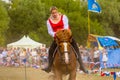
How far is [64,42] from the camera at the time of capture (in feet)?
34.4

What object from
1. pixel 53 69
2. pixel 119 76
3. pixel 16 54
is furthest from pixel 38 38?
pixel 53 69

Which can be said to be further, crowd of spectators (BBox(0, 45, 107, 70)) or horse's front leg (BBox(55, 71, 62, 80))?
crowd of spectators (BBox(0, 45, 107, 70))

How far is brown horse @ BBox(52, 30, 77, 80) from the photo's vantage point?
10.5m

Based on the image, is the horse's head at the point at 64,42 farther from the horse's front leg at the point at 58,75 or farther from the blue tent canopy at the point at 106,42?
the blue tent canopy at the point at 106,42

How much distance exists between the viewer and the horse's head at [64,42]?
10.4 m

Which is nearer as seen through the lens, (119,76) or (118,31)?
(119,76)

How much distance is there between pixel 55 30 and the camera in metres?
11.3

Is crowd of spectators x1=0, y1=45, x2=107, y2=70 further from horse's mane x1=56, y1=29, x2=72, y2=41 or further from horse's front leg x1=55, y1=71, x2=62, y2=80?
horse's mane x1=56, y1=29, x2=72, y2=41

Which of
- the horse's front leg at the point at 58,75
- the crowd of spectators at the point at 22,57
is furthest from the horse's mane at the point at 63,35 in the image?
the crowd of spectators at the point at 22,57

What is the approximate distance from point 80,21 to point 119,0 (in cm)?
1640

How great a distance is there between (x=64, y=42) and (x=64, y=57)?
0.36 metres

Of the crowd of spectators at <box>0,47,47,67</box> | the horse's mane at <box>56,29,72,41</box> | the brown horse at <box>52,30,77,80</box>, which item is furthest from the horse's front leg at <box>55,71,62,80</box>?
the crowd of spectators at <box>0,47,47,67</box>

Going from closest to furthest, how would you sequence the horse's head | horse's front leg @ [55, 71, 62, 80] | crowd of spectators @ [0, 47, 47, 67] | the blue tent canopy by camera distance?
the horse's head, horse's front leg @ [55, 71, 62, 80], the blue tent canopy, crowd of spectators @ [0, 47, 47, 67]

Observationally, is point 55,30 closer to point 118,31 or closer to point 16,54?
point 16,54
